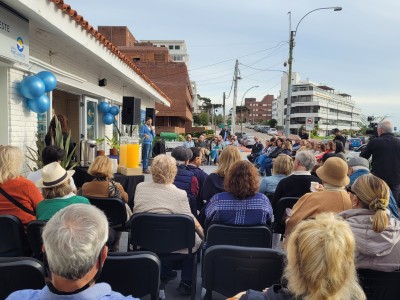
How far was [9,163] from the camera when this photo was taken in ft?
10.3

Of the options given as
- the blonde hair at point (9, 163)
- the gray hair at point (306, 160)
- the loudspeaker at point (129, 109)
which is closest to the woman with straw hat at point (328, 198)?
the gray hair at point (306, 160)

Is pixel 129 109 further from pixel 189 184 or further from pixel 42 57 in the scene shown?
pixel 189 184

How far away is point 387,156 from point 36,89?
5600 mm

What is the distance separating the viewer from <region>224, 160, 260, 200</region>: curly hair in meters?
3.18

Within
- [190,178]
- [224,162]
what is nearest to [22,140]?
[190,178]

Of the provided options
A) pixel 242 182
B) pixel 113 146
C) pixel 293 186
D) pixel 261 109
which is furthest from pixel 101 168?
pixel 261 109

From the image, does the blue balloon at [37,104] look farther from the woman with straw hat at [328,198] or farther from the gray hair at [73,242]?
the gray hair at [73,242]

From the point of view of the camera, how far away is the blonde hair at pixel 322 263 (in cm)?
145

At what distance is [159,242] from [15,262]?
1.46 meters

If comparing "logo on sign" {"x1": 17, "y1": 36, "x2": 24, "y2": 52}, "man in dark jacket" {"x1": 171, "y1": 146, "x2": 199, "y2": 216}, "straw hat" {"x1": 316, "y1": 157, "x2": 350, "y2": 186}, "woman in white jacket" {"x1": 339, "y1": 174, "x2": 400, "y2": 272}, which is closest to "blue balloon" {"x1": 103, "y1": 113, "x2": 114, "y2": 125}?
"logo on sign" {"x1": 17, "y1": 36, "x2": 24, "y2": 52}

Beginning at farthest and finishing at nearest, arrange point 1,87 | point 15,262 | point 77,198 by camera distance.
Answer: point 1,87, point 77,198, point 15,262

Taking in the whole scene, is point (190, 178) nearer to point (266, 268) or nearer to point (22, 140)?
point (266, 268)

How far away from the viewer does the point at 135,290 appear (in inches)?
86.9

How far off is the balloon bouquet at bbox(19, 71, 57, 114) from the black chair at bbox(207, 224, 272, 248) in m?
4.16
